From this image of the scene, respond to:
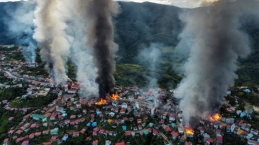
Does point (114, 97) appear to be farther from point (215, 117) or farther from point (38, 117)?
point (215, 117)

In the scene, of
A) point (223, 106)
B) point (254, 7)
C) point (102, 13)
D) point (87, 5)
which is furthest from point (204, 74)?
point (254, 7)

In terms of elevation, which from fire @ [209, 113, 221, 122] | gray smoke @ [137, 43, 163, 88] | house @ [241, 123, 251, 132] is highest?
gray smoke @ [137, 43, 163, 88]

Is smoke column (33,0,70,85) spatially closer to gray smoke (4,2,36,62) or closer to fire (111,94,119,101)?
fire (111,94,119,101)

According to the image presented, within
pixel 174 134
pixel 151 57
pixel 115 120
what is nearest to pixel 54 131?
pixel 115 120

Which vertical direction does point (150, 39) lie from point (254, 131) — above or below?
above

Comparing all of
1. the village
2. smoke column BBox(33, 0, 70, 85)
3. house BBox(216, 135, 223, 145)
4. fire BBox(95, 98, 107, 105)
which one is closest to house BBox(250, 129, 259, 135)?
the village

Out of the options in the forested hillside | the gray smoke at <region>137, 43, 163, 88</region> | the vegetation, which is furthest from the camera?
the gray smoke at <region>137, 43, 163, 88</region>

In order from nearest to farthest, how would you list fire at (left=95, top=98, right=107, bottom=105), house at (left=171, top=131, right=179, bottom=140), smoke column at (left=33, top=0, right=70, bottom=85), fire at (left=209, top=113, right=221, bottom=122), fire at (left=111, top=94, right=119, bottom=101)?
house at (left=171, top=131, right=179, bottom=140)
fire at (left=209, top=113, right=221, bottom=122)
fire at (left=95, top=98, right=107, bottom=105)
fire at (left=111, top=94, right=119, bottom=101)
smoke column at (left=33, top=0, right=70, bottom=85)
